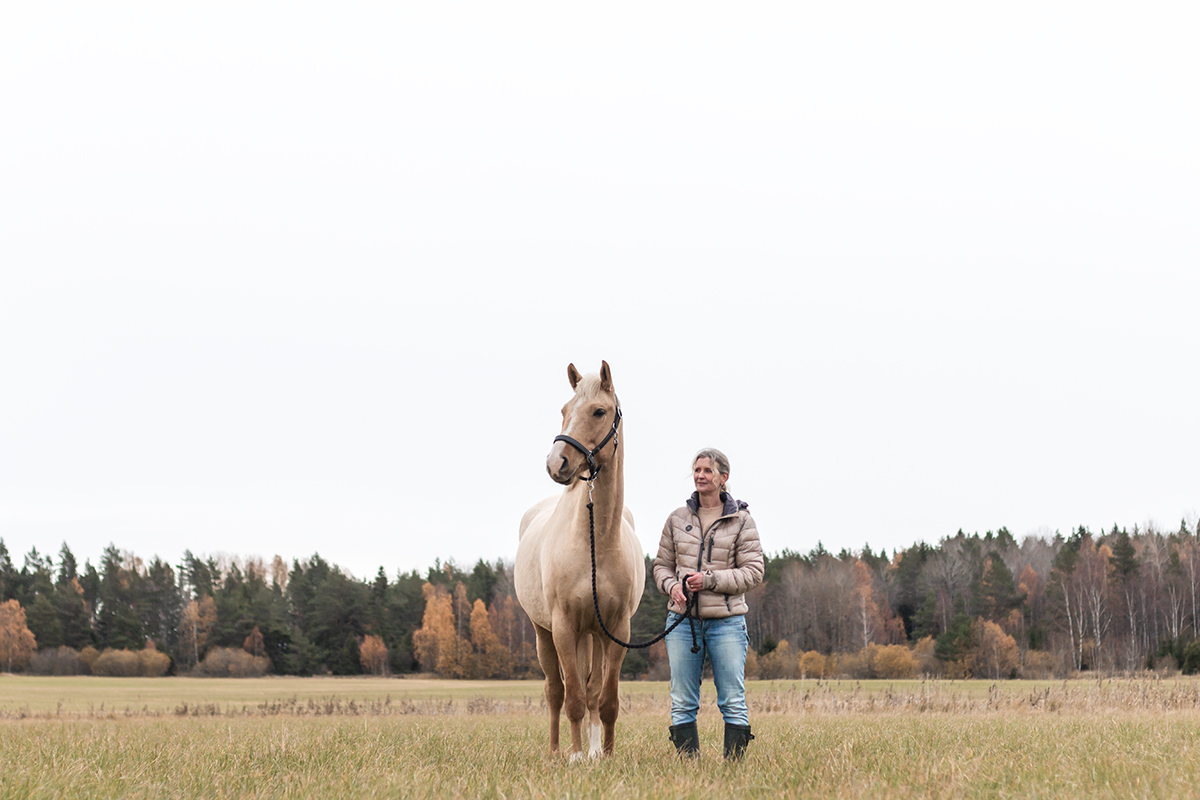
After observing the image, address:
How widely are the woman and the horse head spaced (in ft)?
2.52

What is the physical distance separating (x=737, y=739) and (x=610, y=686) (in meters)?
1.25

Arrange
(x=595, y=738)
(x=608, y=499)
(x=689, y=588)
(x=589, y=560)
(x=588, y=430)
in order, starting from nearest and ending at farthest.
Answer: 1. (x=588, y=430)
2. (x=689, y=588)
3. (x=608, y=499)
4. (x=589, y=560)
5. (x=595, y=738)

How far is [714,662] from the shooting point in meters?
6.73

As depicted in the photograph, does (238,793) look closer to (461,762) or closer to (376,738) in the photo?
(461,762)

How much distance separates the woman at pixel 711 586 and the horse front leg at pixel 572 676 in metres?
0.75

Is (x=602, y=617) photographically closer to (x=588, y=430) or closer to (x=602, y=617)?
(x=602, y=617)

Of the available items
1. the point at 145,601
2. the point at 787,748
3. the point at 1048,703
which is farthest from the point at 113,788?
the point at 145,601

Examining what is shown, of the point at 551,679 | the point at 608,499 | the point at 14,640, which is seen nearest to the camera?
the point at 608,499

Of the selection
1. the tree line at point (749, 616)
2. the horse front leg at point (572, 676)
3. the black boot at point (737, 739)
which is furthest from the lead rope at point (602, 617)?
the tree line at point (749, 616)

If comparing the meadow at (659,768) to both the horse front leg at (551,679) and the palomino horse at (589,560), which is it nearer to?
the horse front leg at (551,679)

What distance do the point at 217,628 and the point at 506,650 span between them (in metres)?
30.1

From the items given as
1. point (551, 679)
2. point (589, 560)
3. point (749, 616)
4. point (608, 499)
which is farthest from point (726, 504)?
point (749, 616)

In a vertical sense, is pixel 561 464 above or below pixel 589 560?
above

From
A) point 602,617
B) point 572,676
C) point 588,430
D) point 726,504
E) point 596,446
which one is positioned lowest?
point 572,676
